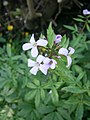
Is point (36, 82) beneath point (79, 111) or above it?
above

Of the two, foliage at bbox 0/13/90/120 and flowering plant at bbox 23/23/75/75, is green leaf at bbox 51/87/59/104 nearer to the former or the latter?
foliage at bbox 0/13/90/120

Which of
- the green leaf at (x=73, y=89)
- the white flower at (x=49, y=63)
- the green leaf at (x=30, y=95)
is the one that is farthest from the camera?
the green leaf at (x=30, y=95)

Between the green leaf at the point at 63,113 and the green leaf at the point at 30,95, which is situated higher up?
the green leaf at the point at 30,95

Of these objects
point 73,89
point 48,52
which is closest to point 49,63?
point 48,52

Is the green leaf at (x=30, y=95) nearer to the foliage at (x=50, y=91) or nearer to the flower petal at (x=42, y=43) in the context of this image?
the foliage at (x=50, y=91)

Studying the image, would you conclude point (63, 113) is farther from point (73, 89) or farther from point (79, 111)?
point (73, 89)

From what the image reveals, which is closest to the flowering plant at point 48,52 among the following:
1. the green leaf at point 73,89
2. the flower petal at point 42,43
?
the flower petal at point 42,43

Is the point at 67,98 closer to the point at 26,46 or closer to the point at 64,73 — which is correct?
the point at 64,73

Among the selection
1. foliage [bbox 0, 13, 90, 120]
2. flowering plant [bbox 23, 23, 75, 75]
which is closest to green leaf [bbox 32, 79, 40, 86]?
foliage [bbox 0, 13, 90, 120]
